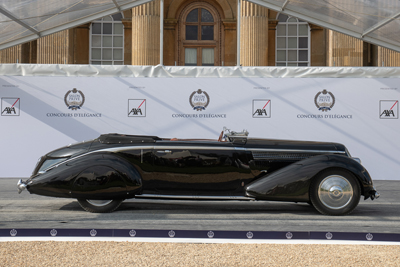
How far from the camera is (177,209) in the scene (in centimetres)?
688

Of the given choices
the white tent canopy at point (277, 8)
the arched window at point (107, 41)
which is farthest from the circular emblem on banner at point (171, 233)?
the arched window at point (107, 41)

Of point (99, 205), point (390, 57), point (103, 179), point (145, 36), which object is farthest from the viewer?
point (390, 57)

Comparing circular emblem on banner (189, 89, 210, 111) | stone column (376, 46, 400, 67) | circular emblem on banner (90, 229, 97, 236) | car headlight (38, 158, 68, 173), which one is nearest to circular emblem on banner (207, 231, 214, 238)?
circular emblem on banner (90, 229, 97, 236)

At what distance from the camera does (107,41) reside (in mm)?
20641

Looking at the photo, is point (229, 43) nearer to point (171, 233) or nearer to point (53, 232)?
point (171, 233)

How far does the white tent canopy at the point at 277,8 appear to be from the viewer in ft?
30.2

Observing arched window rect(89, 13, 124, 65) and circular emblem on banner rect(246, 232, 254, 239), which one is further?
arched window rect(89, 13, 124, 65)

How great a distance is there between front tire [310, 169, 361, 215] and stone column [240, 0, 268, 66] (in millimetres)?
10763

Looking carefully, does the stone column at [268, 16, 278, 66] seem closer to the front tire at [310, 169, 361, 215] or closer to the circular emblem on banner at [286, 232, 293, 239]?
the front tire at [310, 169, 361, 215]

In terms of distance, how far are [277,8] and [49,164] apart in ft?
21.6

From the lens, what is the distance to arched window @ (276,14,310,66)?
20.3 meters

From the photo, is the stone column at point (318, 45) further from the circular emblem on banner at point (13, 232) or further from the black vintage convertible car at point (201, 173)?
the circular emblem on banner at point (13, 232)

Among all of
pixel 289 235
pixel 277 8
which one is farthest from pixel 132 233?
pixel 277 8

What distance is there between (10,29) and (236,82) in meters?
4.93
